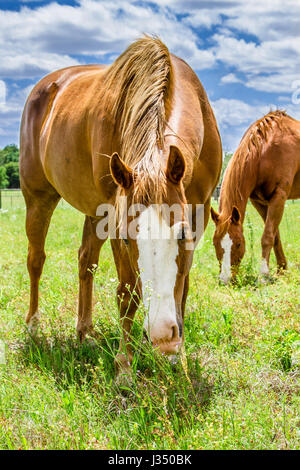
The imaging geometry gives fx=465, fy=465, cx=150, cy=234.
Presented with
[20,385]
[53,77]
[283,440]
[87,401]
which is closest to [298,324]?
[283,440]

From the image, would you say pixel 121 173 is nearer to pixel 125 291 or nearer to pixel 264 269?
pixel 125 291

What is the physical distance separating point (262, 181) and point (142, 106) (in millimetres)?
4329

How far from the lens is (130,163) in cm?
274

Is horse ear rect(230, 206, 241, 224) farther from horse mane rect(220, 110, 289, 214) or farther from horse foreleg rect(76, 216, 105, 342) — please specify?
horse foreleg rect(76, 216, 105, 342)

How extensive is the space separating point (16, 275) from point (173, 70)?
4033 mm

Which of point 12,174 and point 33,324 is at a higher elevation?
point 12,174

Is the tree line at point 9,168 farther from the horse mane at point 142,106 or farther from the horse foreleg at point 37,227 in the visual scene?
the horse mane at point 142,106

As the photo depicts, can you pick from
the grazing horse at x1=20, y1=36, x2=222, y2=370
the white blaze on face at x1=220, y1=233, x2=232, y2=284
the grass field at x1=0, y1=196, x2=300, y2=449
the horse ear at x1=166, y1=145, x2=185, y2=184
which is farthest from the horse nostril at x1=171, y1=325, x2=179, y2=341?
the white blaze on face at x1=220, y1=233, x2=232, y2=284

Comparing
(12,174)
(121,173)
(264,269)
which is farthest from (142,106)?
(12,174)

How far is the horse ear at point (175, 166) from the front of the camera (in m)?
2.41

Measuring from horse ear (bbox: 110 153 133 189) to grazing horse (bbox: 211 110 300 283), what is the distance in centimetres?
383

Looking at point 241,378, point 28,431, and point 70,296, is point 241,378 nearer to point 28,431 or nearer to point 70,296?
point 28,431

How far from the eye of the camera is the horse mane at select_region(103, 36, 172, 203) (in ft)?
8.05

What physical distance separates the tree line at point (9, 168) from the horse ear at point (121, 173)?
8072 cm
